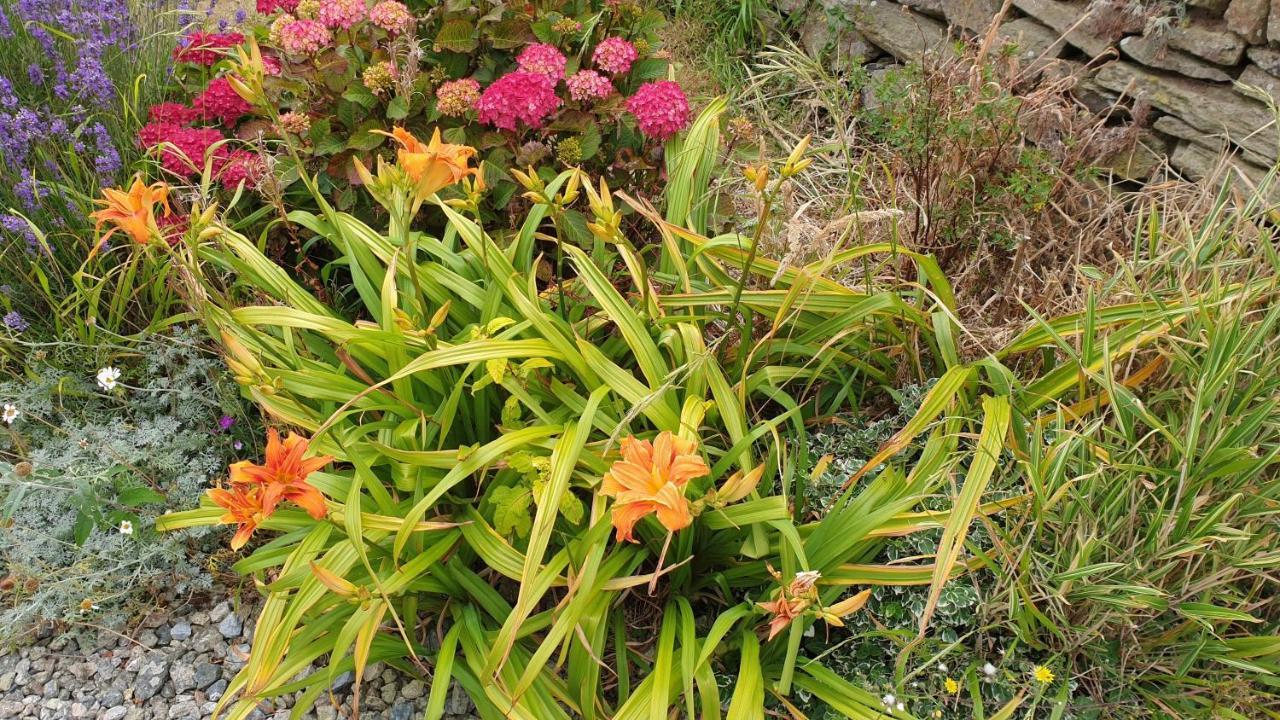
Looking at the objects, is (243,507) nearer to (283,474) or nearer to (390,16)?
(283,474)

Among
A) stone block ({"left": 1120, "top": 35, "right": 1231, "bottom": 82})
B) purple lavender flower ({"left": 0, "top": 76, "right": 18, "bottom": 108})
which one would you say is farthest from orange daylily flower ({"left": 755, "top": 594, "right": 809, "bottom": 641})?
purple lavender flower ({"left": 0, "top": 76, "right": 18, "bottom": 108})

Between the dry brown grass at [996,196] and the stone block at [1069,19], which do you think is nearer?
the dry brown grass at [996,196]

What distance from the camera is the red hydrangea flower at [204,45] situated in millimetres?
2615

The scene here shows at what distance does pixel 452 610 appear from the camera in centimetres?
184

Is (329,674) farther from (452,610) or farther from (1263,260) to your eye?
(1263,260)

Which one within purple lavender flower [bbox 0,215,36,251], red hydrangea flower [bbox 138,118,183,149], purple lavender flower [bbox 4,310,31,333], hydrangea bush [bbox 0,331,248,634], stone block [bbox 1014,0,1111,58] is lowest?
hydrangea bush [bbox 0,331,248,634]

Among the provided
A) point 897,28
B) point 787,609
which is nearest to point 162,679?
point 787,609

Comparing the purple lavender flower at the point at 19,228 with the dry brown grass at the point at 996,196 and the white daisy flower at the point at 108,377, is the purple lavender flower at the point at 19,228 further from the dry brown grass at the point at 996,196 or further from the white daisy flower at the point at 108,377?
the dry brown grass at the point at 996,196

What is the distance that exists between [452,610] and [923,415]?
3.39 feet

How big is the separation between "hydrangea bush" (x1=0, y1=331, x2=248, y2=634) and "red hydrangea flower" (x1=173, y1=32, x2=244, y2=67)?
2.87 feet

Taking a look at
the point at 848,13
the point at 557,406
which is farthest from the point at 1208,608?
the point at 848,13

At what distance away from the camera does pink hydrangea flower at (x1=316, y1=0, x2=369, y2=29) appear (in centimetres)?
231

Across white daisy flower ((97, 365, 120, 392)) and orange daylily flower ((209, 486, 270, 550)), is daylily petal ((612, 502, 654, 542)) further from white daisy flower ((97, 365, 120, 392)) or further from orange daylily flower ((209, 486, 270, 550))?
white daisy flower ((97, 365, 120, 392))

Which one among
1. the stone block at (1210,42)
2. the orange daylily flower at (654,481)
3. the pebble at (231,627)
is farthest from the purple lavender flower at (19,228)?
the stone block at (1210,42)
